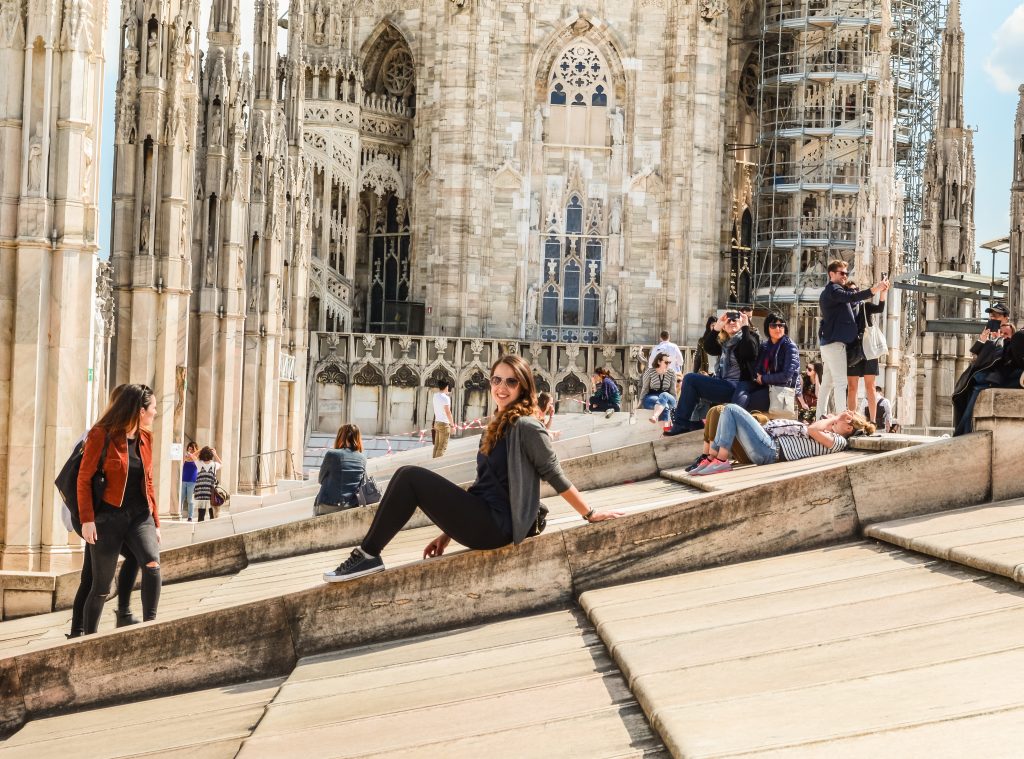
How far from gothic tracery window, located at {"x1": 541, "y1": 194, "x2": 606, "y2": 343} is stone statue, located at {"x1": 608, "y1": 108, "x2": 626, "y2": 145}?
1.71m

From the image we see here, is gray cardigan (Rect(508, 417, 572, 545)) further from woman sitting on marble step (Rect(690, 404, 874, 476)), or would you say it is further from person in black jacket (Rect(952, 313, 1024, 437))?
woman sitting on marble step (Rect(690, 404, 874, 476))

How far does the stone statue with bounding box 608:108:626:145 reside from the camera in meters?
40.2

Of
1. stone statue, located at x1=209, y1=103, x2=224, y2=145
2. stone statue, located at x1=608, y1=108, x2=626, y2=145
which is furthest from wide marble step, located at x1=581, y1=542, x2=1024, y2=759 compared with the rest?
stone statue, located at x1=608, y1=108, x2=626, y2=145

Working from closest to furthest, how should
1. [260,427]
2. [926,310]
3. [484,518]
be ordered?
[484,518], [260,427], [926,310]

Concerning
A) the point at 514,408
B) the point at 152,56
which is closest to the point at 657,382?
the point at 152,56

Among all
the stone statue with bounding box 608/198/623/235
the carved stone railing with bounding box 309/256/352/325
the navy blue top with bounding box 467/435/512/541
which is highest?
the stone statue with bounding box 608/198/623/235

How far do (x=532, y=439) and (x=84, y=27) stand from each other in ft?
24.8

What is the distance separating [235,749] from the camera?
5.46 m

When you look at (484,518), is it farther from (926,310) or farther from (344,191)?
(344,191)

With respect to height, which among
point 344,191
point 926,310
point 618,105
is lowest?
point 926,310

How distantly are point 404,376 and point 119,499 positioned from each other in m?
29.8

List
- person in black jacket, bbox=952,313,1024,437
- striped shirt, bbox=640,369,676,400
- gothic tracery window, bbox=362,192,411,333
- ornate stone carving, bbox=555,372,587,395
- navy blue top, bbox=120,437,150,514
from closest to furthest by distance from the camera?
navy blue top, bbox=120,437,150,514, person in black jacket, bbox=952,313,1024,437, striped shirt, bbox=640,369,676,400, ornate stone carving, bbox=555,372,587,395, gothic tracery window, bbox=362,192,411,333

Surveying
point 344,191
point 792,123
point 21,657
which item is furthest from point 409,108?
point 21,657

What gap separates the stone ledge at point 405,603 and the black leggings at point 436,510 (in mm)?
99
